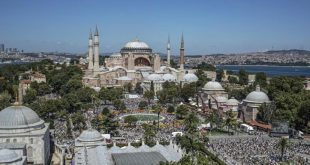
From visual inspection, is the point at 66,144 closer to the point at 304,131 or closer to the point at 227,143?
the point at 227,143

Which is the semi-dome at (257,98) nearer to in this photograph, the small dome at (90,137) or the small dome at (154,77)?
the small dome at (90,137)

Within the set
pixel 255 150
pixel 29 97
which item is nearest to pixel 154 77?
pixel 29 97

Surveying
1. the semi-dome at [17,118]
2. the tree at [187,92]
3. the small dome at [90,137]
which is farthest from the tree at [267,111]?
the semi-dome at [17,118]

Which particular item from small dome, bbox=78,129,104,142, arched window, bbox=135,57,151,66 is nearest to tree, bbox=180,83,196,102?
arched window, bbox=135,57,151,66

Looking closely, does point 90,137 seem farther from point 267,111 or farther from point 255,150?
point 267,111

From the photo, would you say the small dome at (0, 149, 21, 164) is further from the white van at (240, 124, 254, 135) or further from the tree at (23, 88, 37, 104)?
the tree at (23, 88, 37, 104)

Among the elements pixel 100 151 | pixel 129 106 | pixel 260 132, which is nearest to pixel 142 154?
pixel 100 151
